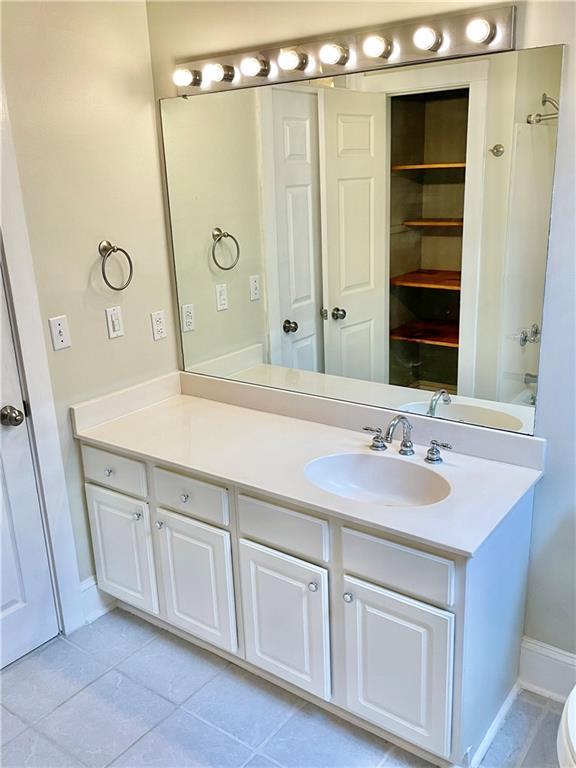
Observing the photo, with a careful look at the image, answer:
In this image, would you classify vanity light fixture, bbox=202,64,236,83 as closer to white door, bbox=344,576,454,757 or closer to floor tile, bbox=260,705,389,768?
white door, bbox=344,576,454,757

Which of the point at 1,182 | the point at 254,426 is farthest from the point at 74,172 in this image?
the point at 254,426

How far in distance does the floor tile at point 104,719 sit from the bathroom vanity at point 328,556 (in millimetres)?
257

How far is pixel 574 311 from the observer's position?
1771mm

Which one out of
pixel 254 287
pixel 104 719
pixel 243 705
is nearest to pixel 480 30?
pixel 254 287

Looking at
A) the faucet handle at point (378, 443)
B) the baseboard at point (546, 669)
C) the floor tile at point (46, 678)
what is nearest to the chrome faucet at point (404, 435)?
the faucet handle at point (378, 443)

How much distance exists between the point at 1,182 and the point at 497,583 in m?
1.87

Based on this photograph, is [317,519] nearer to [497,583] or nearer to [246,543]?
[246,543]

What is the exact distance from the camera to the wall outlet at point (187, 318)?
265 centimetres

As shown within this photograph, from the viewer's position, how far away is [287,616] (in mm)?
1927

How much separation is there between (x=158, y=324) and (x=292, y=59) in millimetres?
1093

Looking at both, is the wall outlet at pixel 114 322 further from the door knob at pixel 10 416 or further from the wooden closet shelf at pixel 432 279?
Result: the wooden closet shelf at pixel 432 279

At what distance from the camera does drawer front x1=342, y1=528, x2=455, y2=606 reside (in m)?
1.59

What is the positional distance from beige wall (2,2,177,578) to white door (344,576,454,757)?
1.18 metres

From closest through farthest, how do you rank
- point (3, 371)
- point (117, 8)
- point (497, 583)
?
1. point (497, 583)
2. point (3, 371)
3. point (117, 8)
